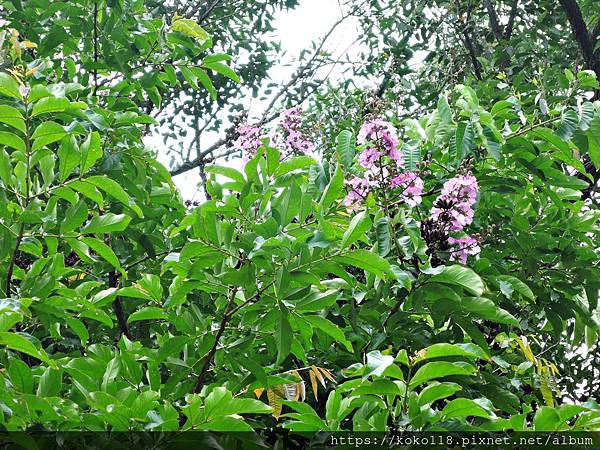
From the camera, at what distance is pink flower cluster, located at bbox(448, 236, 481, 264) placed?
1689 mm

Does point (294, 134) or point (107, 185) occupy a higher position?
point (294, 134)

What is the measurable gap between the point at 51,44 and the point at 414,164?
1089mm

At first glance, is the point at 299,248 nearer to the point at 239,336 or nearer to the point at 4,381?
the point at 239,336

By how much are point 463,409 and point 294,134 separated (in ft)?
4.07

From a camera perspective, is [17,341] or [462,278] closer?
[17,341]

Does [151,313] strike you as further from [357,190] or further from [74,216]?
[357,190]

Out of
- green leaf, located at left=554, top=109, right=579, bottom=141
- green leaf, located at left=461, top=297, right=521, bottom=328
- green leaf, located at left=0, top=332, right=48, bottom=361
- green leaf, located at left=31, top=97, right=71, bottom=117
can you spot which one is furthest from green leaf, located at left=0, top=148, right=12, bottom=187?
green leaf, located at left=554, top=109, right=579, bottom=141

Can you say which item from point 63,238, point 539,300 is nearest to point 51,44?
point 63,238

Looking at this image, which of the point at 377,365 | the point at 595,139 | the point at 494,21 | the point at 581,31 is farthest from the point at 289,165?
the point at 494,21

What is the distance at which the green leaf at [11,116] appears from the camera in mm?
1345

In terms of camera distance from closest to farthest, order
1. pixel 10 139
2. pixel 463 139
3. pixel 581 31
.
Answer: pixel 10 139, pixel 463 139, pixel 581 31

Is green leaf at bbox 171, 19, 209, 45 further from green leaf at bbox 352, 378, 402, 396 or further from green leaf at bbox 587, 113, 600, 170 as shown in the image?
green leaf at bbox 352, 378, 402, 396

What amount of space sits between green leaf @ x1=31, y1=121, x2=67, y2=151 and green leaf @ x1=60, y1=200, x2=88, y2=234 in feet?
0.45

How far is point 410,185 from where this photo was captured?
170 centimetres
